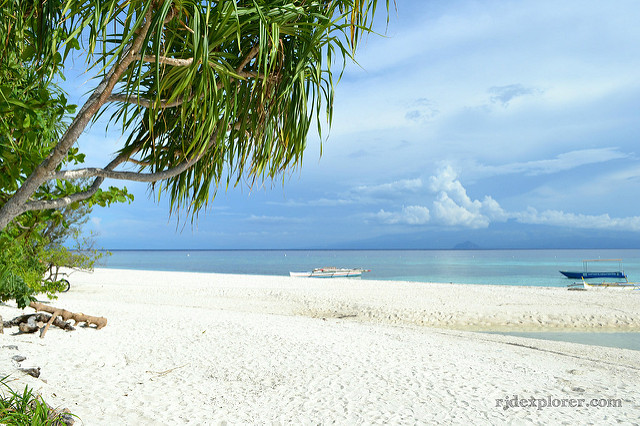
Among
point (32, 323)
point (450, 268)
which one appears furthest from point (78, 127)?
point (450, 268)

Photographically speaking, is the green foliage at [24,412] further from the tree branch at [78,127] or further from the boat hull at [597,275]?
the boat hull at [597,275]

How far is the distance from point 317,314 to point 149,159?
9958mm

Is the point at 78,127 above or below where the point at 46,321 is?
above

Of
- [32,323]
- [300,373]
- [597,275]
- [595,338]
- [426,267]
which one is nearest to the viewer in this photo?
[300,373]

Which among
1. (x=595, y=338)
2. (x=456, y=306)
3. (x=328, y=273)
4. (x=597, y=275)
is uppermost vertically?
(x=597, y=275)

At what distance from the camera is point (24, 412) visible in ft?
10.3

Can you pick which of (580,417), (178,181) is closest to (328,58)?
(178,181)

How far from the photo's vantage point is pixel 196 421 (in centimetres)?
389

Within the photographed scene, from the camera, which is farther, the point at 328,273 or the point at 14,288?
the point at 328,273

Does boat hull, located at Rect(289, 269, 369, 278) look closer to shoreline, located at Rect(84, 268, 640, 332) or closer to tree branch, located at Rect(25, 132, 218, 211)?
shoreline, located at Rect(84, 268, 640, 332)

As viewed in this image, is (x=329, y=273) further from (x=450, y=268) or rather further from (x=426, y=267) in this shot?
(x=426, y=267)

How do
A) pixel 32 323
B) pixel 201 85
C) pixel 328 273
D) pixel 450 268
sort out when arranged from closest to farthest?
1. pixel 201 85
2. pixel 32 323
3. pixel 328 273
4. pixel 450 268

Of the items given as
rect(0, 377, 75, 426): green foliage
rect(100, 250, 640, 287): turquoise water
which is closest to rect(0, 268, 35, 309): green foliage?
rect(0, 377, 75, 426): green foliage

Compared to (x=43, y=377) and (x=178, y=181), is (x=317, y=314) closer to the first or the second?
(x=43, y=377)
